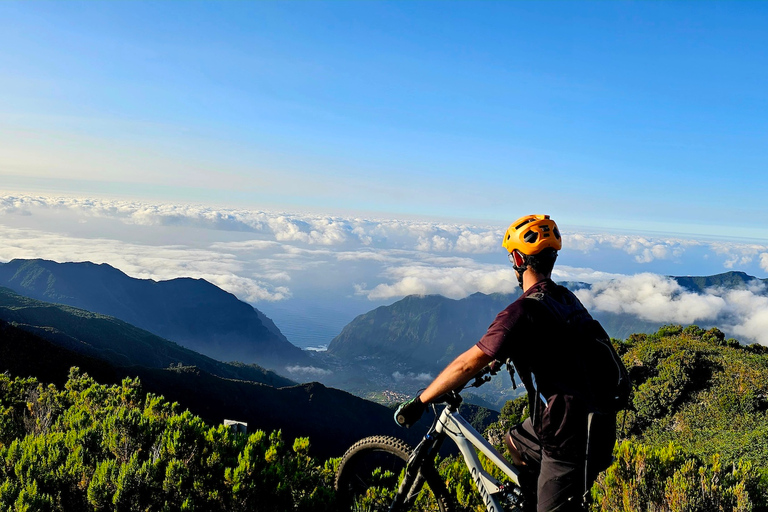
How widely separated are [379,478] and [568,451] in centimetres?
279

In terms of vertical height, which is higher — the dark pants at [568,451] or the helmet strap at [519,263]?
the helmet strap at [519,263]

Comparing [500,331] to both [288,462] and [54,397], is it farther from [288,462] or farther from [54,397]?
[54,397]

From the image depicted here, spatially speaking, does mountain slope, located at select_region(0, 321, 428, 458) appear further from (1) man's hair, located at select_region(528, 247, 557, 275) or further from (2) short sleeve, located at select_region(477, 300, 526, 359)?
(2) short sleeve, located at select_region(477, 300, 526, 359)

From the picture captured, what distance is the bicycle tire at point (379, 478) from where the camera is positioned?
4438 mm

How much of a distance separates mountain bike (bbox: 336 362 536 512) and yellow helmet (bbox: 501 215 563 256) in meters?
1.07

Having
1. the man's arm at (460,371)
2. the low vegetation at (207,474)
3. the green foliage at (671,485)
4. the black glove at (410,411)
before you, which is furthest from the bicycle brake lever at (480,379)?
the green foliage at (671,485)

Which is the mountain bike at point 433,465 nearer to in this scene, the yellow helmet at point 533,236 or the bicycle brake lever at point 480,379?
the bicycle brake lever at point 480,379

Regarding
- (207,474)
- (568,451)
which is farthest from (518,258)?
(207,474)

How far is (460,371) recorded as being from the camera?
3.39 meters

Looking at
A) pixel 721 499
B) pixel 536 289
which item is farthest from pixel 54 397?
pixel 721 499

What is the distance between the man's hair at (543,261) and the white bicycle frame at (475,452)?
1.57m

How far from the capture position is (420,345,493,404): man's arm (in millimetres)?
3283

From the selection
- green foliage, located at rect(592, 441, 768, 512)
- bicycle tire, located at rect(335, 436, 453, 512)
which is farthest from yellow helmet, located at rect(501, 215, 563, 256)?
green foliage, located at rect(592, 441, 768, 512)

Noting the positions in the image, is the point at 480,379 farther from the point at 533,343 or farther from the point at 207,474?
the point at 207,474
